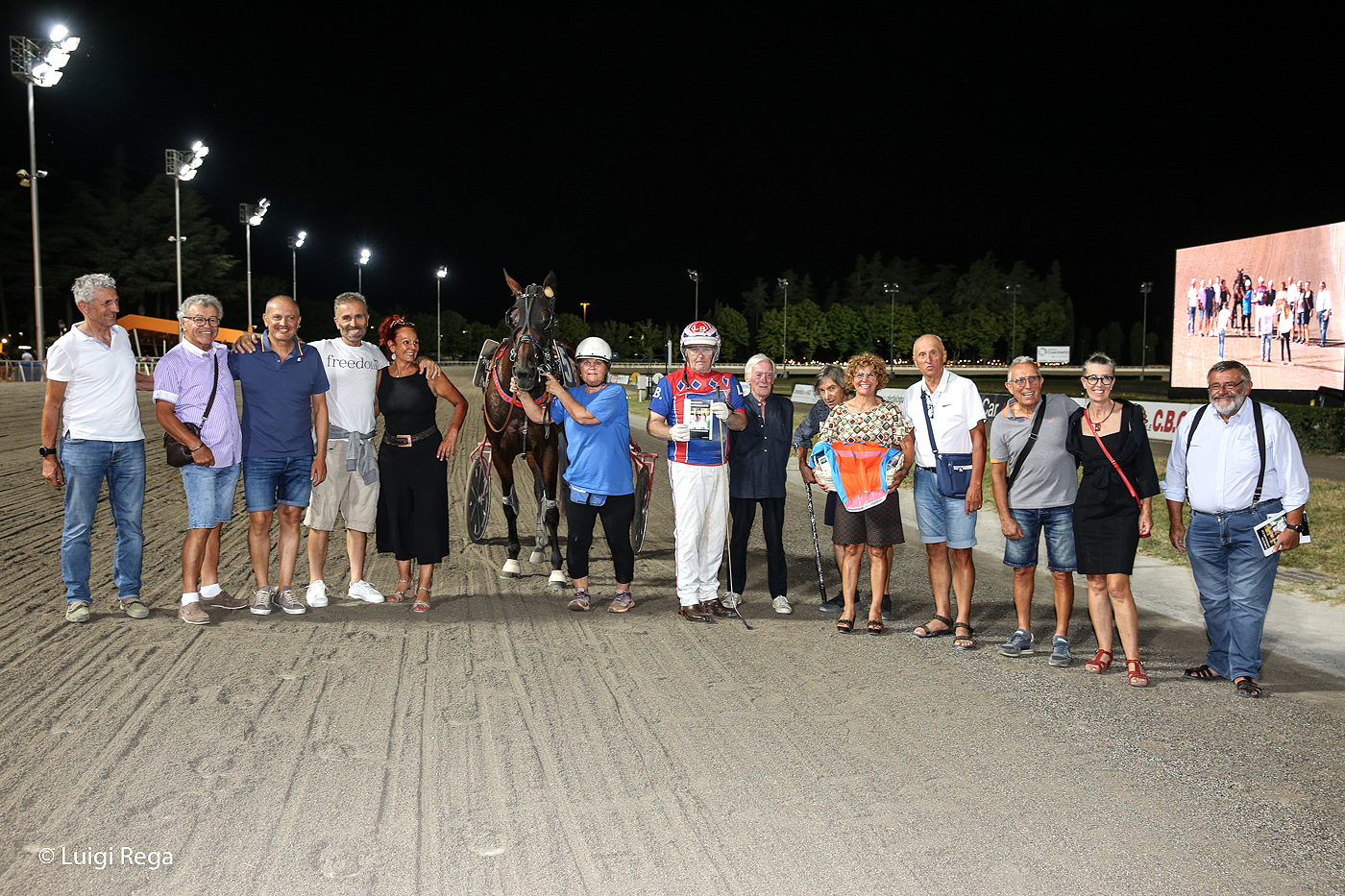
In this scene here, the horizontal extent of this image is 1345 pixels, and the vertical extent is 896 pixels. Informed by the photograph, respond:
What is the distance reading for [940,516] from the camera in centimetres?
572

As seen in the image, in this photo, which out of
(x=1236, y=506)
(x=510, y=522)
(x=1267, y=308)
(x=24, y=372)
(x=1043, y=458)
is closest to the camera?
(x=1236, y=506)

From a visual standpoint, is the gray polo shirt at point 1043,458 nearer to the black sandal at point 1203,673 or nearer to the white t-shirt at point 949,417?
the white t-shirt at point 949,417

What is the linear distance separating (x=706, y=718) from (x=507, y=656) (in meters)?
1.45

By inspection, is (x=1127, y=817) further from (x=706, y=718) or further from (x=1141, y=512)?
(x=1141, y=512)

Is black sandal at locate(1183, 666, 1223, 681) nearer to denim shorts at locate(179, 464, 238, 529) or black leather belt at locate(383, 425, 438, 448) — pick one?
black leather belt at locate(383, 425, 438, 448)

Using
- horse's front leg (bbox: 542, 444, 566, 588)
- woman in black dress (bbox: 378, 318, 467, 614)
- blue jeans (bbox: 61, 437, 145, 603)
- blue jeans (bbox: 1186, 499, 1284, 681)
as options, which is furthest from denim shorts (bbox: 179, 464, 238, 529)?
blue jeans (bbox: 1186, 499, 1284, 681)

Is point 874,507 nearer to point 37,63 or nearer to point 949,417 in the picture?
point 949,417

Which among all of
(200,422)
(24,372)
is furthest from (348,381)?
(24,372)

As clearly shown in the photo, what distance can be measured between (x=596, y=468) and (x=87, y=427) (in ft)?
10.5

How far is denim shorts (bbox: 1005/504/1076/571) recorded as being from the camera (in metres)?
5.20

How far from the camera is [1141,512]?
501cm

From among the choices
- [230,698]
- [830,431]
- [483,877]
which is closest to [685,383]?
[830,431]

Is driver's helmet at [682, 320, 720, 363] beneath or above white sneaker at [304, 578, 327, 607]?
above

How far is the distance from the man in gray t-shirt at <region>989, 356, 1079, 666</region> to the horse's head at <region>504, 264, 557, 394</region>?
3729mm
